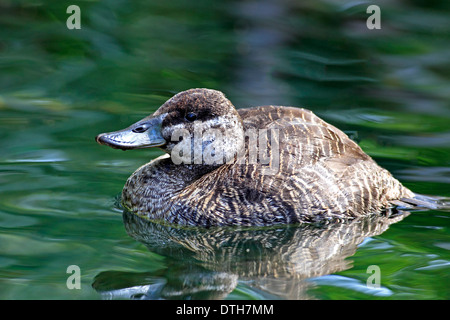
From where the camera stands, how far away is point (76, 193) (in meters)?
7.40

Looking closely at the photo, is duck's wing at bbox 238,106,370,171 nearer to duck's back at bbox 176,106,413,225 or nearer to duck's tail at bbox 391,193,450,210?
duck's back at bbox 176,106,413,225

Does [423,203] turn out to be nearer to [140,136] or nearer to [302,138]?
[302,138]

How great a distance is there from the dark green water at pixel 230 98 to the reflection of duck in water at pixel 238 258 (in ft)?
0.06

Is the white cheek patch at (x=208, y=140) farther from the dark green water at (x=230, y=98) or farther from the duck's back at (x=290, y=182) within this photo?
the dark green water at (x=230, y=98)

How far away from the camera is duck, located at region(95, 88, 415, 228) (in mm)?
6777

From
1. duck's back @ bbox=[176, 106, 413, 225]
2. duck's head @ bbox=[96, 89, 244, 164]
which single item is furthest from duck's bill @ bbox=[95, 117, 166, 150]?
duck's back @ bbox=[176, 106, 413, 225]

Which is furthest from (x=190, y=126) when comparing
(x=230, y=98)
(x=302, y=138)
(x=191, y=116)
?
(x=230, y=98)

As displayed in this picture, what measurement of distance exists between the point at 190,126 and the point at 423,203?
2478mm

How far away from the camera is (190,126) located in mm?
6973

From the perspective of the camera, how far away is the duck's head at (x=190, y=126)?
6.94 m

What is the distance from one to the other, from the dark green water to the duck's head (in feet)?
2.69

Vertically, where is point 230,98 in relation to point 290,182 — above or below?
above

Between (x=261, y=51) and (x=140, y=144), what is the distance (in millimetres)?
5302

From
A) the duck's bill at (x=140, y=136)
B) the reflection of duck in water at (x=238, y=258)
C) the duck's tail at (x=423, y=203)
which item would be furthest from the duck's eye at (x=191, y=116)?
the duck's tail at (x=423, y=203)
